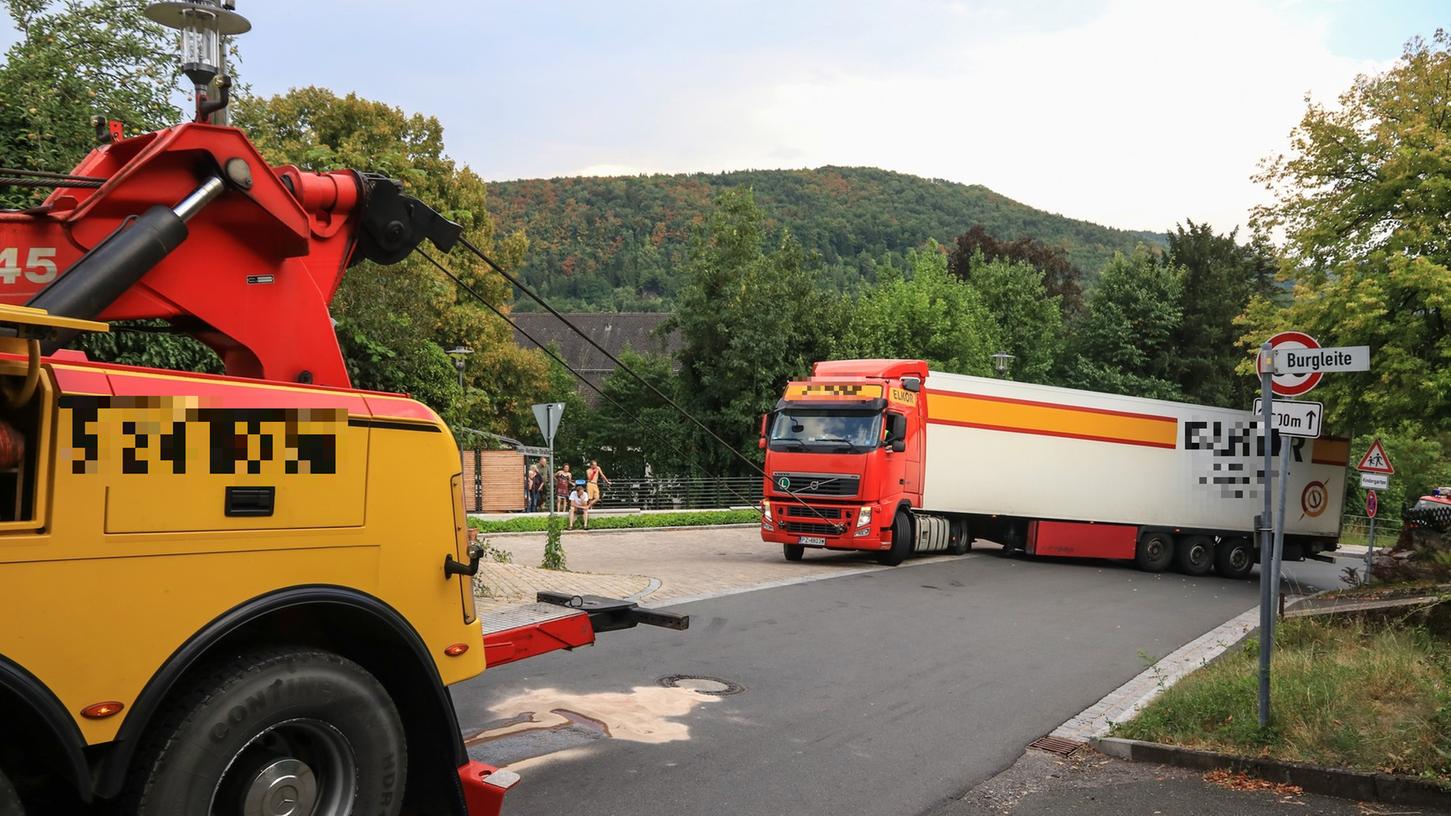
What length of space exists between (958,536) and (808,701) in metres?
14.1

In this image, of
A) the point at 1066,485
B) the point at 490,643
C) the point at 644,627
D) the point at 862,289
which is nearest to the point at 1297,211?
the point at 1066,485

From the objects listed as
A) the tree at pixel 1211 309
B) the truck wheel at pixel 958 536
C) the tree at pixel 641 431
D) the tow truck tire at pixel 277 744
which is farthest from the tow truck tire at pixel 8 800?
the tree at pixel 1211 309

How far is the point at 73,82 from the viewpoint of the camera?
9.92 metres

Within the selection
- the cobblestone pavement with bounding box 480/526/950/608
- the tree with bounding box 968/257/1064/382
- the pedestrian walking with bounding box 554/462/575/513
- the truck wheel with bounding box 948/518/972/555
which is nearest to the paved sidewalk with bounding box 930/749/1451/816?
the cobblestone pavement with bounding box 480/526/950/608

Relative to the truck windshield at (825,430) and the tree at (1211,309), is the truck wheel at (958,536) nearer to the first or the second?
the truck windshield at (825,430)

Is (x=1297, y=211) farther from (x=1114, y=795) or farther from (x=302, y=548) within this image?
(x=302, y=548)

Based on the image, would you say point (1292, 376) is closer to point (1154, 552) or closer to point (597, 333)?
point (1154, 552)

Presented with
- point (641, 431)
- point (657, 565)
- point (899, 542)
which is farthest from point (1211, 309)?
point (657, 565)

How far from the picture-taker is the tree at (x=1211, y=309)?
48750 millimetres

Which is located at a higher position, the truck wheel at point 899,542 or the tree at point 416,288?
the tree at point 416,288

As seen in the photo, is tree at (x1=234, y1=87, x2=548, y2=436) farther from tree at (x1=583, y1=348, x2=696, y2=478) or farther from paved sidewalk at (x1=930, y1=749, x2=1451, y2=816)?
paved sidewalk at (x1=930, y1=749, x2=1451, y2=816)

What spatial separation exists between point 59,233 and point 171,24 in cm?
205

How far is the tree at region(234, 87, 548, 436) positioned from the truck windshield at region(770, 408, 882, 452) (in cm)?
562

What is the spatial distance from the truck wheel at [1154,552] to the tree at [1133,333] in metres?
26.6
